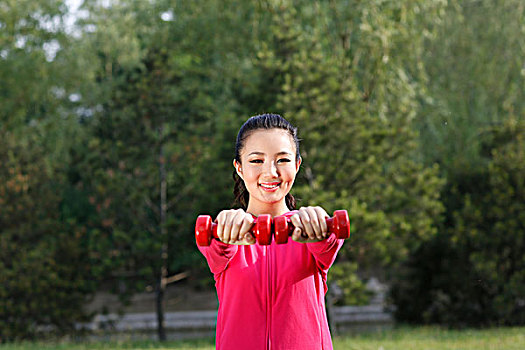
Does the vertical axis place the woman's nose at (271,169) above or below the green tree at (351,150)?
below

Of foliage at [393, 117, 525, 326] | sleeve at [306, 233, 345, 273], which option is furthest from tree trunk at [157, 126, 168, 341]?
sleeve at [306, 233, 345, 273]

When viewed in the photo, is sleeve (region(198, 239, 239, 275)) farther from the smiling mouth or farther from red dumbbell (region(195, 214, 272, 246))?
the smiling mouth

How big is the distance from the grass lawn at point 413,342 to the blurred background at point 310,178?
2.77ft

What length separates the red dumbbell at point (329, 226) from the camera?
1776 mm

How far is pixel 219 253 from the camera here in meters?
2.10

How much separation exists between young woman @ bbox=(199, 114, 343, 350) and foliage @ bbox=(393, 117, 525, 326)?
1038 centimetres

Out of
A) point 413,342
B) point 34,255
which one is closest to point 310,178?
point 413,342

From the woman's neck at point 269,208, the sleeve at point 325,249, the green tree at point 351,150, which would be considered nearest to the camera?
the sleeve at point 325,249

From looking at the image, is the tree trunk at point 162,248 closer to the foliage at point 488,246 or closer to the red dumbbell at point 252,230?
the foliage at point 488,246

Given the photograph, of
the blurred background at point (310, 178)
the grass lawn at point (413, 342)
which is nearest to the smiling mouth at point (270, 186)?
the grass lawn at point (413, 342)

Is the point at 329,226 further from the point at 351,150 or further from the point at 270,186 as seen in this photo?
the point at 351,150

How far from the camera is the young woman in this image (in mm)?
2129

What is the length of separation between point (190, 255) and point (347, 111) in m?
4.69

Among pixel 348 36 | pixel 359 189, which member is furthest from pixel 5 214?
pixel 348 36
